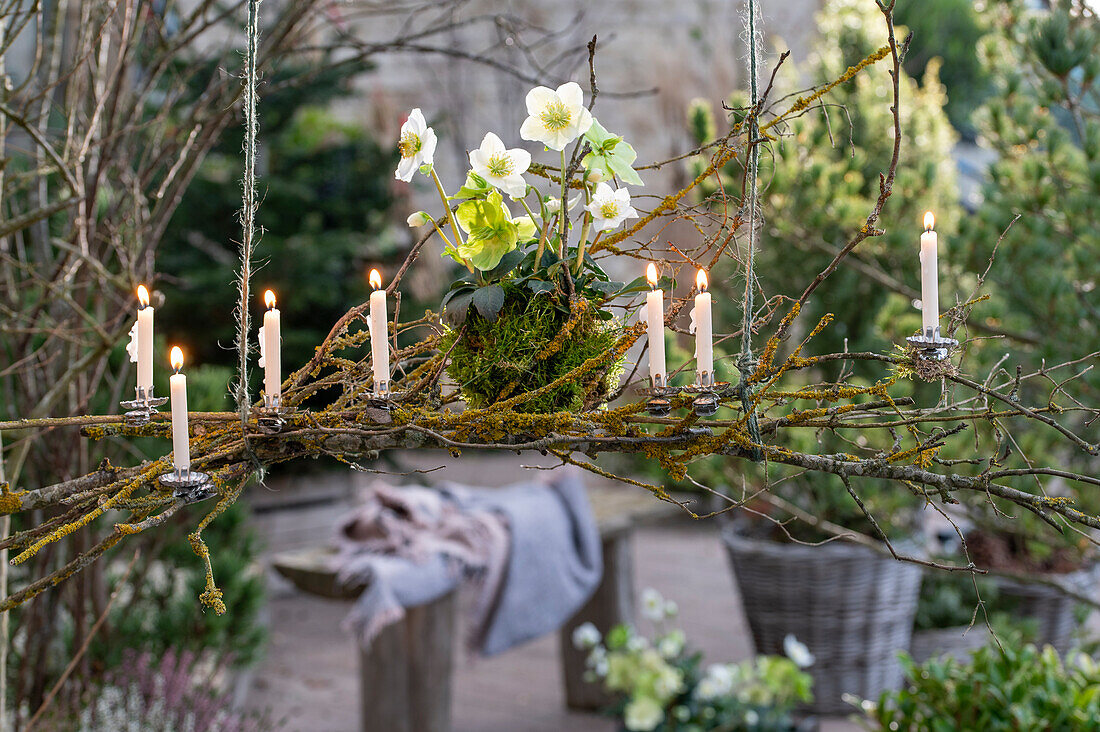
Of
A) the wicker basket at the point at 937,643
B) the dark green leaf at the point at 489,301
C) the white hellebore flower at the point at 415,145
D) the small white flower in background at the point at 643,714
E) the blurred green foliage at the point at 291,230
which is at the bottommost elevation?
the wicker basket at the point at 937,643

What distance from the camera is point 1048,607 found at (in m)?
3.02

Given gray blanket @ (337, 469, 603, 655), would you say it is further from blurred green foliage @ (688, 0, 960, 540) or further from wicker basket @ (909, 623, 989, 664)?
wicker basket @ (909, 623, 989, 664)

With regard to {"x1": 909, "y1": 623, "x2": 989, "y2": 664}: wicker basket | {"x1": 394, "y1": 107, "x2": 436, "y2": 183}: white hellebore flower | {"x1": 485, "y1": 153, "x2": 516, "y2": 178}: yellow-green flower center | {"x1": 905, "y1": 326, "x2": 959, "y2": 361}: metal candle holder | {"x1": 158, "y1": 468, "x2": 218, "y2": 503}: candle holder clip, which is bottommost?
{"x1": 909, "y1": 623, "x2": 989, "y2": 664}: wicker basket

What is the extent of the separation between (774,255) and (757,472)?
1106mm

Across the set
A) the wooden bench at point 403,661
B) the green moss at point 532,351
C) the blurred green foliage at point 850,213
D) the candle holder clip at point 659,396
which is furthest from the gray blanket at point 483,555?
the candle holder clip at point 659,396

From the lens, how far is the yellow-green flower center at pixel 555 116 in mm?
779

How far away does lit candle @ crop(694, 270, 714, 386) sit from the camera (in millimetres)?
750

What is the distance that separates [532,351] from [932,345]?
1.10ft

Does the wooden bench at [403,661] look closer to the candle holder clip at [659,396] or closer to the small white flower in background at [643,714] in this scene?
the small white flower in background at [643,714]

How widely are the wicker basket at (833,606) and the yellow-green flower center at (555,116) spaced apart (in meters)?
2.18

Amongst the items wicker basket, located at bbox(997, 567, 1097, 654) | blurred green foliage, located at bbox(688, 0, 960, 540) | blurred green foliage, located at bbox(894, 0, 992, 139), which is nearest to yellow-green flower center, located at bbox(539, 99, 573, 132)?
blurred green foliage, located at bbox(688, 0, 960, 540)

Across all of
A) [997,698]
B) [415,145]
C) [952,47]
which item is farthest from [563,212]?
[952,47]

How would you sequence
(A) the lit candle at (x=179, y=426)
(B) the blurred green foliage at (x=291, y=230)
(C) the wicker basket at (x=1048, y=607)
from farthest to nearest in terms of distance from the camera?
(B) the blurred green foliage at (x=291, y=230) < (C) the wicker basket at (x=1048, y=607) < (A) the lit candle at (x=179, y=426)

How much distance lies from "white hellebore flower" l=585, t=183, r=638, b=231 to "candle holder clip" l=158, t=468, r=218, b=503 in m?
0.41
